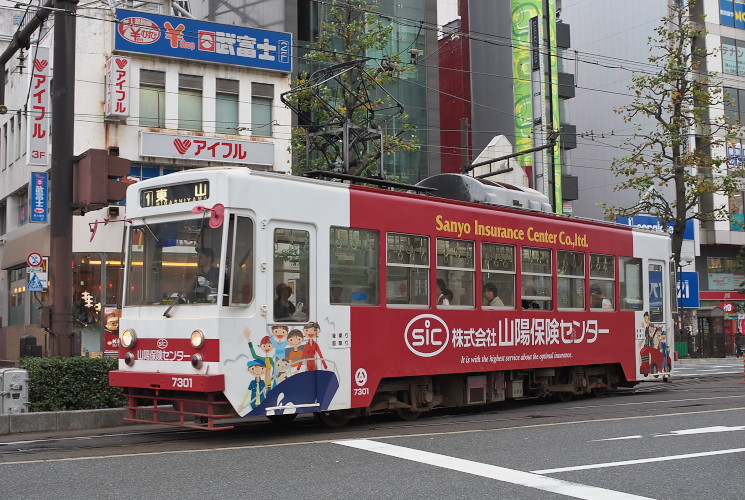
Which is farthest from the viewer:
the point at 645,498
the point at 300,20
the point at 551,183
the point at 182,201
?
the point at 551,183

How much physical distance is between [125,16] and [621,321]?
18.5 meters

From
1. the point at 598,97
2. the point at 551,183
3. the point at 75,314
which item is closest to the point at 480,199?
the point at 75,314

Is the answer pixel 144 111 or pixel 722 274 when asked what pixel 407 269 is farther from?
pixel 722 274

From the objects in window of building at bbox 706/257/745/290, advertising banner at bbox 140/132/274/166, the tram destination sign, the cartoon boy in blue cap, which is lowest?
the cartoon boy in blue cap

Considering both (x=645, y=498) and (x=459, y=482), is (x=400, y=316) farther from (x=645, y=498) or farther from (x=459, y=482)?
(x=645, y=498)

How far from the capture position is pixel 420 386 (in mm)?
12945

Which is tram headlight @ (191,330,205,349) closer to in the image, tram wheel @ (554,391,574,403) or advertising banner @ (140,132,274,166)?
tram wheel @ (554,391,574,403)

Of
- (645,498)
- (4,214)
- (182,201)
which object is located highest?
(4,214)

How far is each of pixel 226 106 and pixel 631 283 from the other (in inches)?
657

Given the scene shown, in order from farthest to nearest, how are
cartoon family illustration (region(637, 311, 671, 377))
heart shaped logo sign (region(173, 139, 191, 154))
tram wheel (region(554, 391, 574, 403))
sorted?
heart shaped logo sign (region(173, 139, 191, 154)) → cartoon family illustration (region(637, 311, 671, 377)) → tram wheel (region(554, 391, 574, 403))

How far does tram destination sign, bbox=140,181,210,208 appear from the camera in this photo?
10.6 meters

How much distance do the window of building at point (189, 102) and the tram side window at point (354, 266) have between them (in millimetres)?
18053

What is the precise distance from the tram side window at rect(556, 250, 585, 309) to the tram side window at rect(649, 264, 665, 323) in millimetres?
2585

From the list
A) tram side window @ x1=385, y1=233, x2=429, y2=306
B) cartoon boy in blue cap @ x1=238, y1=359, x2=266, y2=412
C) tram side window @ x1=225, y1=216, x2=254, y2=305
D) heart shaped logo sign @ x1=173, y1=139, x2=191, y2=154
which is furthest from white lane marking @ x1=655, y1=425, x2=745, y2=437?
heart shaped logo sign @ x1=173, y1=139, x2=191, y2=154
